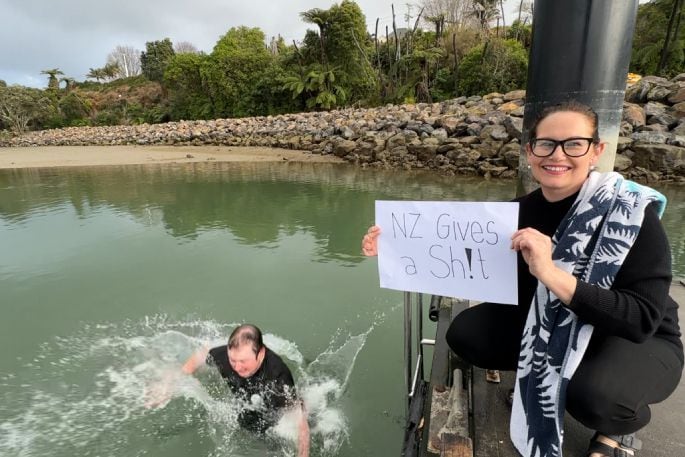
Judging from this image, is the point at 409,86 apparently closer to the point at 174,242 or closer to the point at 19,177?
the point at 19,177

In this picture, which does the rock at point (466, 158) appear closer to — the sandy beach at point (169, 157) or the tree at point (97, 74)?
the sandy beach at point (169, 157)

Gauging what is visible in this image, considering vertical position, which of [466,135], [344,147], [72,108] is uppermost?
[72,108]

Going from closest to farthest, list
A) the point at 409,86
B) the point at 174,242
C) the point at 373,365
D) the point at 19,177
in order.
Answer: the point at 373,365, the point at 174,242, the point at 19,177, the point at 409,86

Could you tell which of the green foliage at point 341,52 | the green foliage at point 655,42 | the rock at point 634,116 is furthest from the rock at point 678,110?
the green foliage at point 341,52

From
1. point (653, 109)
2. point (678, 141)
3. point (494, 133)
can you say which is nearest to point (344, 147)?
point (494, 133)

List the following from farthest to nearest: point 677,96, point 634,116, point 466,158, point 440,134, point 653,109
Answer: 1. point 440,134
2. point 466,158
3. point 677,96
4. point 653,109
5. point 634,116

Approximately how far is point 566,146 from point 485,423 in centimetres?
121

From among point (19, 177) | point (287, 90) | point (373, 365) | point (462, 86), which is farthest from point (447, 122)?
point (287, 90)

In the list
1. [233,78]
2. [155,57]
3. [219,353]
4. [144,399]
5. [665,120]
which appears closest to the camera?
[219,353]

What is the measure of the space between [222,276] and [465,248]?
4.16 meters

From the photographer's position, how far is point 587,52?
2.54 meters

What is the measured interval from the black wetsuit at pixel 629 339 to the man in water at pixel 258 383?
5.36 feet

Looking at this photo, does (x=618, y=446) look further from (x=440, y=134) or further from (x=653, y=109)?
(x=653, y=109)

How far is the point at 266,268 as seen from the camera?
5.52 metres
